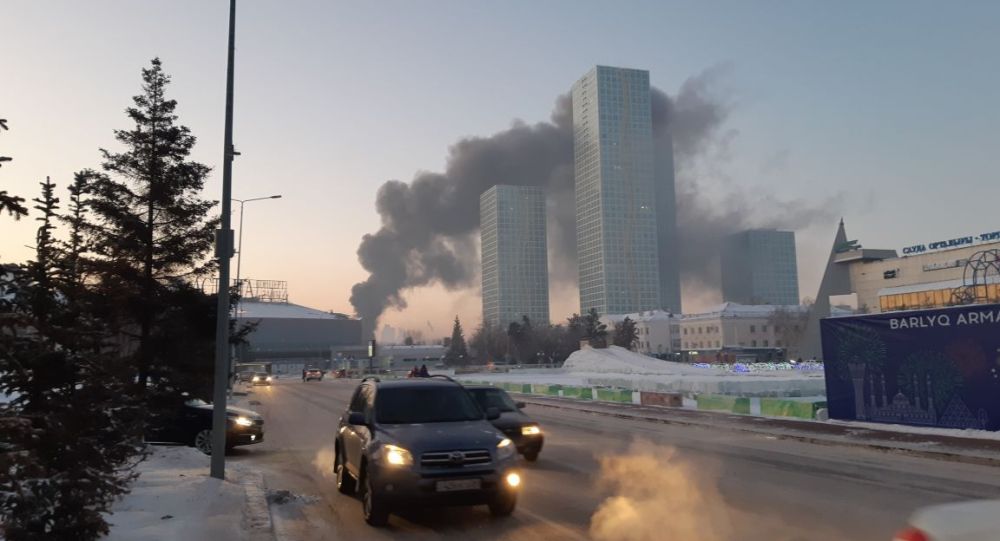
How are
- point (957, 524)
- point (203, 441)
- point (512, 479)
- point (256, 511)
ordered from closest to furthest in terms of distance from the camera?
point (957, 524)
point (512, 479)
point (256, 511)
point (203, 441)

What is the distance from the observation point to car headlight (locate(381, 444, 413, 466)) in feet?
26.9

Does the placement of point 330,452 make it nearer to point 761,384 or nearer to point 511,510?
point 511,510

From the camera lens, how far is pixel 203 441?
51.0ft

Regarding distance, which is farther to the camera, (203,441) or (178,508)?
(203,441)

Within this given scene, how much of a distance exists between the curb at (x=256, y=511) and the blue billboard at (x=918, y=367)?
16962 mm

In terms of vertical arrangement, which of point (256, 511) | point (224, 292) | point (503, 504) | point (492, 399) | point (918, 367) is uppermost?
point (224, 292)

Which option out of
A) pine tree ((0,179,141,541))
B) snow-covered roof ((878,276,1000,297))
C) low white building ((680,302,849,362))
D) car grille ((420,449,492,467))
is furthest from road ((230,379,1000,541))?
low white building ((680,302,849,362))

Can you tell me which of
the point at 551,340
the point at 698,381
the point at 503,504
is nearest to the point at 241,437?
the point at 503,504

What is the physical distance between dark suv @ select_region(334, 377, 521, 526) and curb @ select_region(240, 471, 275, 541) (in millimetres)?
1210

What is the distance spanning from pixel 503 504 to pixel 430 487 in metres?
1.20

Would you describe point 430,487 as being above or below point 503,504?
above

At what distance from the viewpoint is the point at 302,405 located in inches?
1427

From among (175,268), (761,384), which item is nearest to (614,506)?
(175,268)

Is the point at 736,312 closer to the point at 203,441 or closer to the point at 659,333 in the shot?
the point at 659,333
